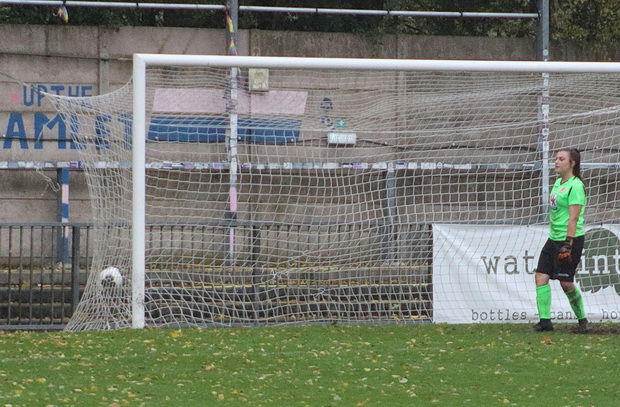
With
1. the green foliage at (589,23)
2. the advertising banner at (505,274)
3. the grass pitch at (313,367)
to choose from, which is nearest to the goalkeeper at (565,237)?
the grass pitch at (313,367)

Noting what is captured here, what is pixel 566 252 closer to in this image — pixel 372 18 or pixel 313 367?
pixel 313 367

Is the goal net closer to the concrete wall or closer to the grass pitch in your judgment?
the grass pitch

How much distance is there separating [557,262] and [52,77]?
8.66 m

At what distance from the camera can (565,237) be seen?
32.1 ft

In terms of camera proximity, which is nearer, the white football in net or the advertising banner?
the white football in net

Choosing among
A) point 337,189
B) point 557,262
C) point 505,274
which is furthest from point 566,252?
point 337,189

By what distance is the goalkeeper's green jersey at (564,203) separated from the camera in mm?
9734

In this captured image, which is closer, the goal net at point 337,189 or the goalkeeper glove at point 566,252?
the goalkeeper glove at point 566,252

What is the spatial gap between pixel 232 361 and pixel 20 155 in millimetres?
8421

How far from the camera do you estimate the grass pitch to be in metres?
6.89

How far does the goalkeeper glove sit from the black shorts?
78 millimetres

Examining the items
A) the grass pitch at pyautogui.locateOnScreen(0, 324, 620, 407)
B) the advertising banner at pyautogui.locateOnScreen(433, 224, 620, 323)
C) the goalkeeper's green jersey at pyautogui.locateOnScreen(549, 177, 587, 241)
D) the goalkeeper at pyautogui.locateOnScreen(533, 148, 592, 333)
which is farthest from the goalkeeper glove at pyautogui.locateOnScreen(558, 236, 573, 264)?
the advertising banner at pyautogui.locateOnScreen(433, 224, 620, 323)

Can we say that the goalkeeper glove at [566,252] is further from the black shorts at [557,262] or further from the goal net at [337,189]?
the goal net at [337,189]

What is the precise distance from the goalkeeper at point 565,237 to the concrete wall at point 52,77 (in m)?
7.14
